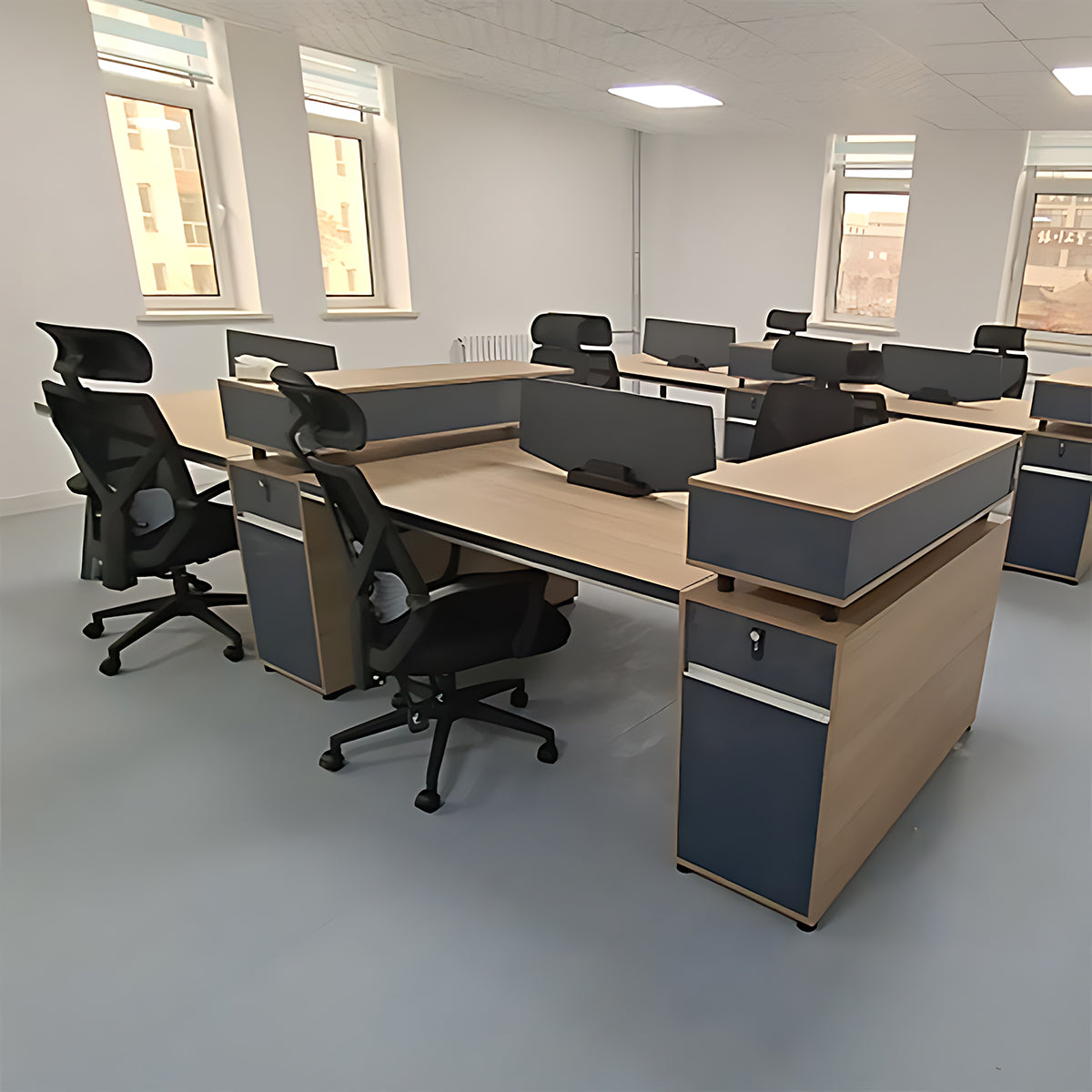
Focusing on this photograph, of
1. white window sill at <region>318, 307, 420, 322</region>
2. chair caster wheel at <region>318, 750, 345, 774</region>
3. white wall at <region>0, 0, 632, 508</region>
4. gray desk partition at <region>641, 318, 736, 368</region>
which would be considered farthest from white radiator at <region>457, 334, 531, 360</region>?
chair caster wheel at <region>318, 750, 345, 774</region>

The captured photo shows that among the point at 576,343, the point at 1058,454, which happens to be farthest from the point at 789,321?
the point at 1058,454

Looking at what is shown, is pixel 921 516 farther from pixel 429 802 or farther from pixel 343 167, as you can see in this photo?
pixel 343 167

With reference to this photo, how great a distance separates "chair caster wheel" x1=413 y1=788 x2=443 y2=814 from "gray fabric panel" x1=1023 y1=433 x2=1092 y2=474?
3385 millimetres

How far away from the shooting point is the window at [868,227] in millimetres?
7699

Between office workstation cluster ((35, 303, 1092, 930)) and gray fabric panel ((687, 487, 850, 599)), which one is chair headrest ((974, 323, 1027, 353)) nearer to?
office workstation cluster ((35, 303, 1092, 930))

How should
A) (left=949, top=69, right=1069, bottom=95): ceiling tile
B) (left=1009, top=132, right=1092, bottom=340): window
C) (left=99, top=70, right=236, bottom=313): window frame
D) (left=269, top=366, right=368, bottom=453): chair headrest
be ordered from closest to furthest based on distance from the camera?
1. (left=269, top=366, right=368, bottom=453): chair headrest
2. (left=949, top=69, right=1069, bottom=95): ceiling tile
3. (left=99, top=70, right=236, bottom=313): window frame
4. (left=1009, top=132, right=1092, bottom=340): window

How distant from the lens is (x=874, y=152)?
775cm

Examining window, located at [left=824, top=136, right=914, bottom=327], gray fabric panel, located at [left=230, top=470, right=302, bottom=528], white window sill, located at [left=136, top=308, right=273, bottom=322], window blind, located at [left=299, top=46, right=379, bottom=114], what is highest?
window blind, located at [left=299, top=46, right=379, bottom=114]

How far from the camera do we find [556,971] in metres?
1.82

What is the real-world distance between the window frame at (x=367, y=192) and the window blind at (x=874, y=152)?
450 cm

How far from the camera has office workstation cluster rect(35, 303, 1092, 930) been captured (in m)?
1.75

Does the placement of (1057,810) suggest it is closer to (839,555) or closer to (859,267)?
(839,555)

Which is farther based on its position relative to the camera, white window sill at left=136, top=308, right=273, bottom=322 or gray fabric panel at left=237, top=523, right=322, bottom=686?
white window sill at left=136, top=308, right=273, bottom=322

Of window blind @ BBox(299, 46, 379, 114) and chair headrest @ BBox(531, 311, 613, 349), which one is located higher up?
window blind @ BBox(299, 46, 379, 114)
